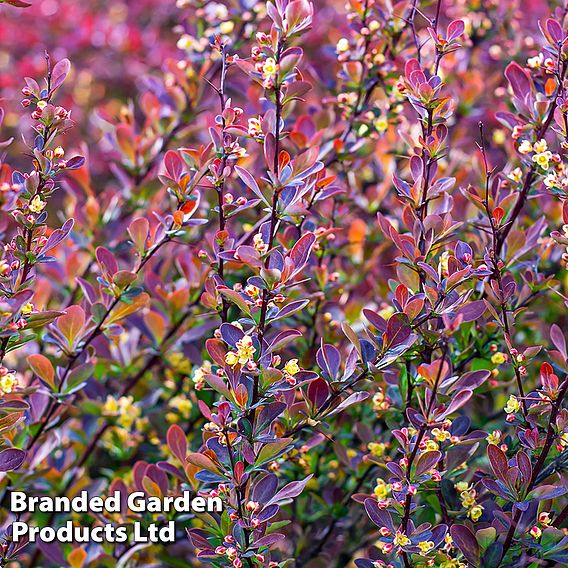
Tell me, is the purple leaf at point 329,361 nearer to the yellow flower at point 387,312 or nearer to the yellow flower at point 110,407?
the yellow flower at point 387,312

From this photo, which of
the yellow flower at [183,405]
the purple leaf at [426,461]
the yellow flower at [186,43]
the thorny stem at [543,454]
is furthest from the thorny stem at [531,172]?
the yellow flower at [186,43]

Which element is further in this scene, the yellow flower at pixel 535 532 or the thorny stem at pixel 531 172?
the thorny stem at pixel 531 172

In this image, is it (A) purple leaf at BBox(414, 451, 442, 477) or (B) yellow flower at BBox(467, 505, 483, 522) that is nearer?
(A) purple leaf at BBox(414, 451, 442, 477)

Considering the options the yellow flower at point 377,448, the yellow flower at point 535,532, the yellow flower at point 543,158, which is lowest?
the yellow flower at point 377,448

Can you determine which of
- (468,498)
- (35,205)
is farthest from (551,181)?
(35,205)

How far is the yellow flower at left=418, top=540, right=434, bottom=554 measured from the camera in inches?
47.3

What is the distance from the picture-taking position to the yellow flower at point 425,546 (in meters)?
1.20

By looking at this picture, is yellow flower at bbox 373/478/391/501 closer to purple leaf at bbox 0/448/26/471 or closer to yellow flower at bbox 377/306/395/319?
yellow flower at bbox 377/306/395/319

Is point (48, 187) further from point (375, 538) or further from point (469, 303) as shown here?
point (375, 538)

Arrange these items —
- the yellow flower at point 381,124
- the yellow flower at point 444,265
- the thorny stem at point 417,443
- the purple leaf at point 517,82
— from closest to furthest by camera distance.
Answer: the thorny stem at point 417,443
the yellow flower at point 444,265
the purple leaf at point 517,82
the yellow flower at point 381,124

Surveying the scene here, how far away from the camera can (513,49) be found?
85.6 inches

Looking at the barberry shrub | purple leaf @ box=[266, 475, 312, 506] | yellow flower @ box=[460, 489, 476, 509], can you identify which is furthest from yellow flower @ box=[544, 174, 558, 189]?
purple leaf @ box=[266, 475, 312, 506]

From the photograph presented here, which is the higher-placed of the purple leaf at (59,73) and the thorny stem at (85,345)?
the purple leaf at (59,73)

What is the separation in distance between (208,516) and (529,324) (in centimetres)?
94
